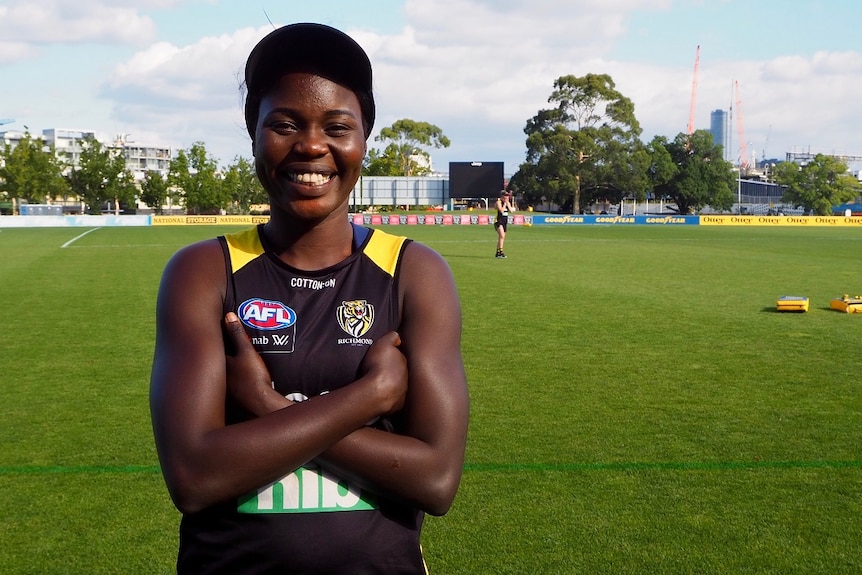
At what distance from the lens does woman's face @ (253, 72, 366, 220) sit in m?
2.25

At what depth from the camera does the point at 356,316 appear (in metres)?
2.28

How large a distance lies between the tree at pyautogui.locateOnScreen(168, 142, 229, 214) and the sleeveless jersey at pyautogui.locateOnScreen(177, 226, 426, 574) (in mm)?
89504

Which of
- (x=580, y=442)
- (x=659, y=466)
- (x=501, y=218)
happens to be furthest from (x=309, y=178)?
(x=501, y=218)

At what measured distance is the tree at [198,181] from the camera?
88.9m

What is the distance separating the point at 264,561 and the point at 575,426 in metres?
5.72

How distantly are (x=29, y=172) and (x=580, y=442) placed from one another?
3428 inches

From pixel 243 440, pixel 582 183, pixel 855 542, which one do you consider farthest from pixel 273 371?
pixel 582 183

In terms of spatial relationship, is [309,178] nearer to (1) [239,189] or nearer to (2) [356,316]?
(2) [356,316]

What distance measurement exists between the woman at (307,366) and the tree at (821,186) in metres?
105

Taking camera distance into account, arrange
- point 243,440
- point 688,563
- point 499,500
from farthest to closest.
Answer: point 499,500 → point 688,563 → point 243,440

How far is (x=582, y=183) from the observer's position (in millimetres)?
83812

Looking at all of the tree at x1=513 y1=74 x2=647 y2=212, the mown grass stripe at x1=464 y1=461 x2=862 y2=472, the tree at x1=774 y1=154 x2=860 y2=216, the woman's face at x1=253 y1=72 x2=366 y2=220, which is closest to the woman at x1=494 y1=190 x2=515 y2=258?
the mown grass stripe at x1=464 y1=461 x2=862 y2=472

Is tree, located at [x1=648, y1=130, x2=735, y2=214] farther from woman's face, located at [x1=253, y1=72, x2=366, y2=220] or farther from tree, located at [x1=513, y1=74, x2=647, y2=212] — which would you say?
woman's face, located at [x1=253, y1=72, x2=366, y2=220]

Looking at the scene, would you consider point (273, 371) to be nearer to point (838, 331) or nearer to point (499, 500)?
point (499, 500)
